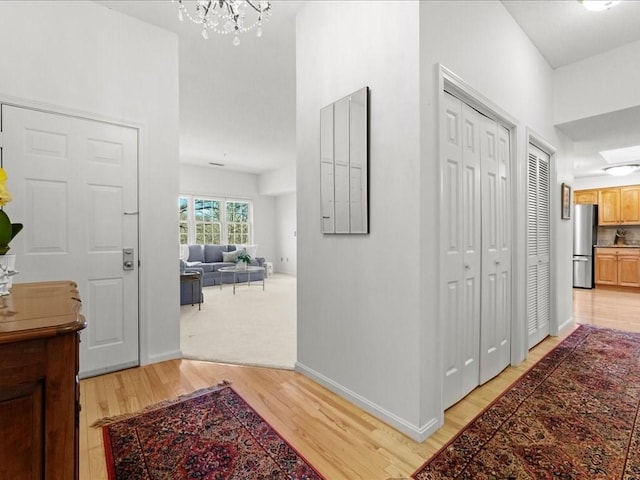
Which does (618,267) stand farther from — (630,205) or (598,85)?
(598,85)

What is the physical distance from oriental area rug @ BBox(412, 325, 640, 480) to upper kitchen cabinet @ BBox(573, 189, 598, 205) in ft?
20.2

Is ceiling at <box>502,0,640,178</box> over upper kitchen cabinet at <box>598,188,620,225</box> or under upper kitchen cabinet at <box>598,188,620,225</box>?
over

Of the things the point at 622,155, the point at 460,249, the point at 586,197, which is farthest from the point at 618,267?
the point at 460,249

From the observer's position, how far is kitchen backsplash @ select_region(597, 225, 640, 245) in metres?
7.17

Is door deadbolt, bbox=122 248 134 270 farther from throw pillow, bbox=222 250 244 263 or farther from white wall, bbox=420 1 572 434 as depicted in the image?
throw pillow, bbox=222 250 244 263

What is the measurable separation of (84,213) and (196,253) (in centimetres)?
583

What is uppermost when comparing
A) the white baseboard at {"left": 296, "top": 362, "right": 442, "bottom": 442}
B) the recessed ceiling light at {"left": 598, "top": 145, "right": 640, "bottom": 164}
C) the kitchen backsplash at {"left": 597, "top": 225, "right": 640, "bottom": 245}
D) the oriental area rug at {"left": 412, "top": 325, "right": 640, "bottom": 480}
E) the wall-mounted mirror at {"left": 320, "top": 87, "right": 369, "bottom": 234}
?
the recessed ceiling light at {"left": 598, "top": 145, "right": 640, "bottom": 164}

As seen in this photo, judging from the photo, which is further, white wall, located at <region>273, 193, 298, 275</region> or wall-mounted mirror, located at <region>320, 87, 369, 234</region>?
white wall, located at <region>273, 193, 298, 275</region>

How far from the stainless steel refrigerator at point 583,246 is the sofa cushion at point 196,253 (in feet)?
29.1

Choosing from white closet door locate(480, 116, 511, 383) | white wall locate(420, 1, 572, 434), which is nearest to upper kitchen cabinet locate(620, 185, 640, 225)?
white wall locate(420, 1, 572, 434)

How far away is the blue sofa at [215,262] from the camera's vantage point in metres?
7.68

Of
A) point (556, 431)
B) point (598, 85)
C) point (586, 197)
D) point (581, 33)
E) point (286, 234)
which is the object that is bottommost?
point (556, 431)

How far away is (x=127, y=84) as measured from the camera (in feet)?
9.23

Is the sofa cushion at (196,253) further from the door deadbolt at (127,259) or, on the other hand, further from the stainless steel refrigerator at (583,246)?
the stainless steel refrigerator at (583,246)
